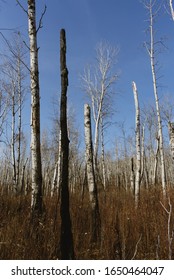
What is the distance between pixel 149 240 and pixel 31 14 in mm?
5139

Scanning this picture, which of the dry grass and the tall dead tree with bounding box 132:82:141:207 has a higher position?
the tall dead tree with bounding box 132:82:141:207

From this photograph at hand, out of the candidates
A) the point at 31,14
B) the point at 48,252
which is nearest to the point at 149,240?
the point at 48,252

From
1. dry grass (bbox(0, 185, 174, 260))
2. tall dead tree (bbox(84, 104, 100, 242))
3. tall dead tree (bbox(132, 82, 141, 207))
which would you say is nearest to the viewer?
dry grass (bbox(0, 185, 174, 260))

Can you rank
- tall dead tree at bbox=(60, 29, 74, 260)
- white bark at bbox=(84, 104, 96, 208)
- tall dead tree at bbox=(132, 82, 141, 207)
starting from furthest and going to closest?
tall dead tree at bbox=(132, 82, 141, 207) → white bark at bbox=(84, 104, 96, 208) → tall dead tree at bbox=(60, 29, 74, 260)

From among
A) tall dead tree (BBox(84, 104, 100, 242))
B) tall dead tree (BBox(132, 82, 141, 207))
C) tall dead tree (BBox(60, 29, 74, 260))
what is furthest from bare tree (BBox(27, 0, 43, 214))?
tall dead tree (BBox(132, 82, 141, 207))

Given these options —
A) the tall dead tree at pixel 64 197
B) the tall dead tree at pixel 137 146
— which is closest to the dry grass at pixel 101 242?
the tall dead tree at pixel 64 197

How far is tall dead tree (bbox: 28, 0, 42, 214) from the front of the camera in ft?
17.1

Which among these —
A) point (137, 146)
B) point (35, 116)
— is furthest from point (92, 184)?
point (137, 146)

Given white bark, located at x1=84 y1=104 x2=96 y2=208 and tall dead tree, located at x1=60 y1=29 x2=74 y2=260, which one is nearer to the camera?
tall dead tree, located at x1=60 y1=29 x2=74 y2=260

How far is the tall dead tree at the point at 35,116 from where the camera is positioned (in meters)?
5.20

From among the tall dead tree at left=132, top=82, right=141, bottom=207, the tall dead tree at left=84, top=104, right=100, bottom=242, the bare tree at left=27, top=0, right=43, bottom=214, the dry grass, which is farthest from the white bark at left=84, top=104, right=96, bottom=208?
the tall dead tree at left=132, top=82, right=141, bottom=207

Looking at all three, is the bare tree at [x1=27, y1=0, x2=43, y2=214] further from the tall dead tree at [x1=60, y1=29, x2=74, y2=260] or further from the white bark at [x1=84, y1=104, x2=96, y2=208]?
the tall dead tree at [x1=60, y1=29, x2=74, y2=260]
